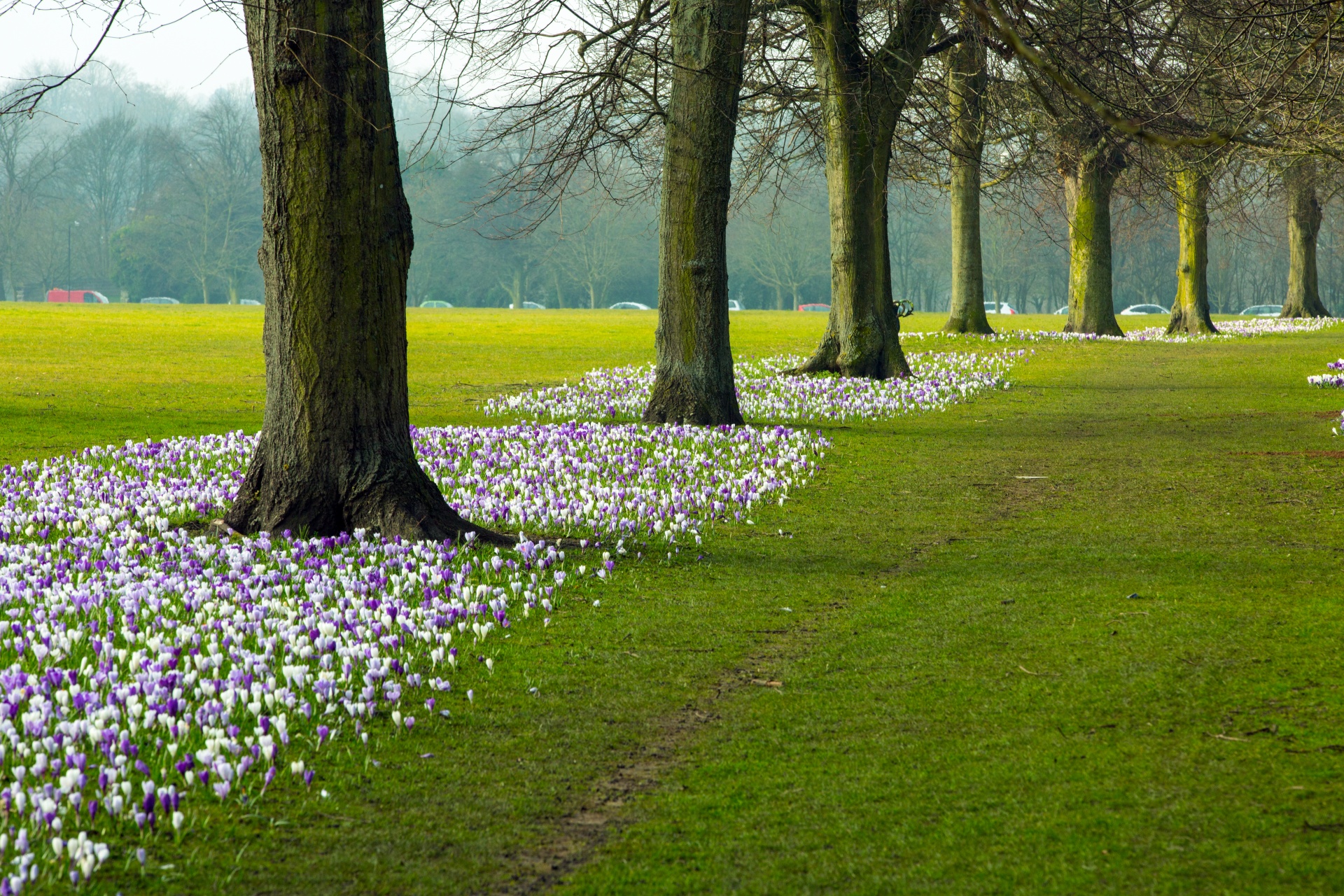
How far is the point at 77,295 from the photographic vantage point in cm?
10700

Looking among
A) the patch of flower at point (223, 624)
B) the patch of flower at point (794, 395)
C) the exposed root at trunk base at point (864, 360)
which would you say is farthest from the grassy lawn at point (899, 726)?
the exposed root at trunk base at point (864, 360)

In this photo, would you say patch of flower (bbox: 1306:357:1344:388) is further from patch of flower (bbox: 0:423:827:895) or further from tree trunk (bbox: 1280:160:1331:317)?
tree trunk (bbox: 1280:160:1331:317)

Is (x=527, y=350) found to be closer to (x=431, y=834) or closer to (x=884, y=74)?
(x=884, y=74)

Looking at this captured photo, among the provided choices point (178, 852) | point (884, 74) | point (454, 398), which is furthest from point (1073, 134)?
point (178, 852)

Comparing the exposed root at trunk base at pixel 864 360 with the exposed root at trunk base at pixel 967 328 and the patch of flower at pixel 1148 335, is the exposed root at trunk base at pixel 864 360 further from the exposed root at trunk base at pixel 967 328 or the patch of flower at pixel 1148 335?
the exposed root at trunk base at pixel 967 328

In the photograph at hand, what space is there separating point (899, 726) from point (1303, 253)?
53.6 m

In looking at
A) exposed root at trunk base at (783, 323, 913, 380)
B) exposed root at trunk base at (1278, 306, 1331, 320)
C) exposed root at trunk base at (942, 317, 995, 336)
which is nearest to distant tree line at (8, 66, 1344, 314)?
exposed root at trunk base at (1278, 306, 1331, 320)

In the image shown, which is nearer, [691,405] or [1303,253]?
[691,405]

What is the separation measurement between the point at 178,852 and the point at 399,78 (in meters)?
10.8

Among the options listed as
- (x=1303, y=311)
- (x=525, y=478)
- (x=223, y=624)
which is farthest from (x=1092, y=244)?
(x=223, y=624)

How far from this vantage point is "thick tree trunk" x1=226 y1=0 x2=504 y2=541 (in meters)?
7.73

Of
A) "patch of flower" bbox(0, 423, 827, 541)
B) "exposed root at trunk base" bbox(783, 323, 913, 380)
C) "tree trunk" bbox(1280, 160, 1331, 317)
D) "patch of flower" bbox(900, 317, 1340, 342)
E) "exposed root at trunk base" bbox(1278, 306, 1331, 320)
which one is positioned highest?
"tree trunk" bbox(1280, 160, 1331, 317)

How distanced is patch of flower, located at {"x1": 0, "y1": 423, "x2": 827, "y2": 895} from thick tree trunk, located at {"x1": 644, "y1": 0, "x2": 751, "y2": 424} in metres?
3.34

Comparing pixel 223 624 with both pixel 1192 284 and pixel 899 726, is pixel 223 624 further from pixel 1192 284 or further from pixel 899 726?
pixel 1192 284
